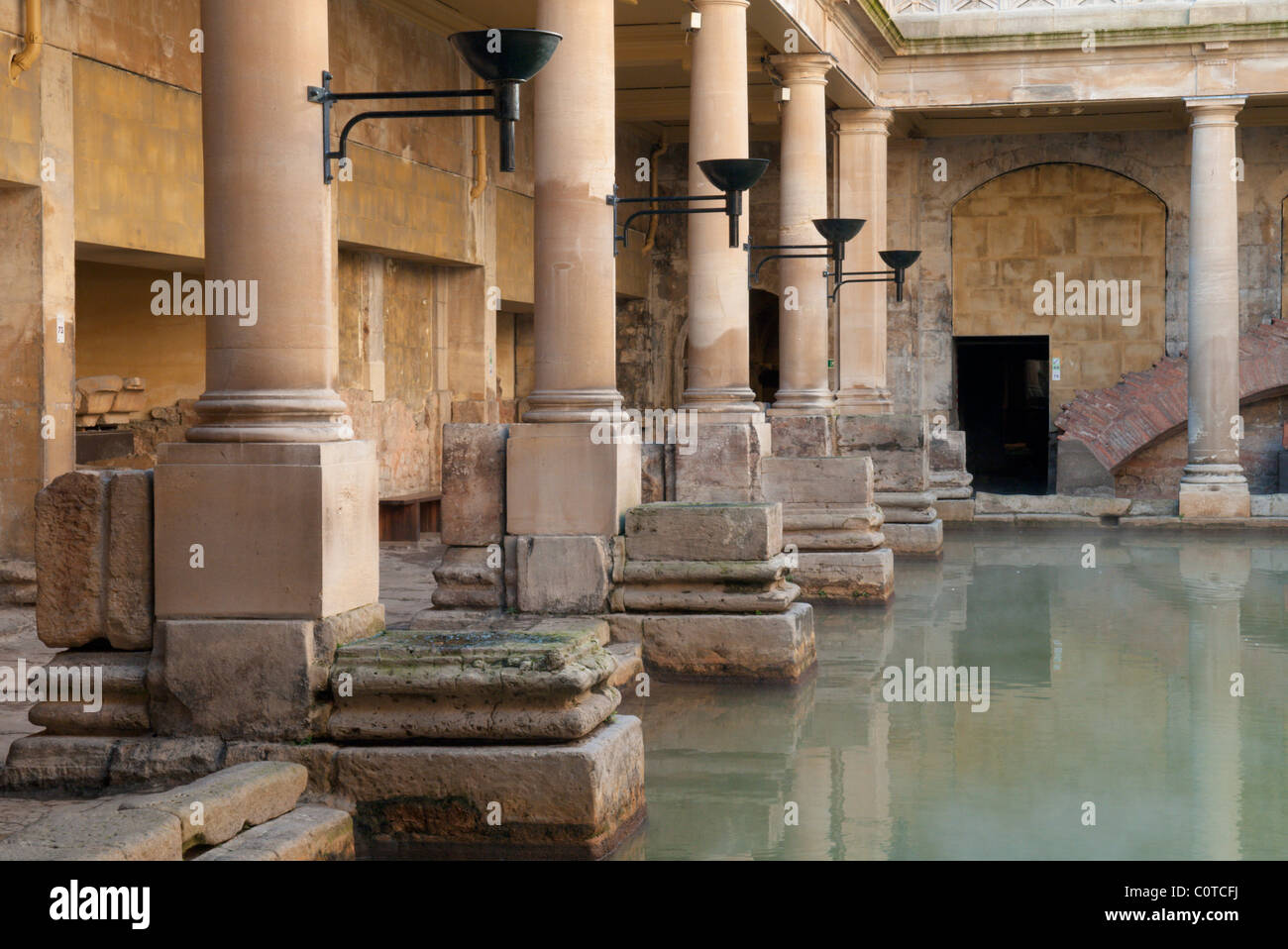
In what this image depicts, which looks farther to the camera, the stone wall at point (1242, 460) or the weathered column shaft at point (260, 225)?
the stone wall at point (1242, 460)

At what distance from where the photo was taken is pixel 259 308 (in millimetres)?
4992

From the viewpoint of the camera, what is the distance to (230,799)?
428 cm

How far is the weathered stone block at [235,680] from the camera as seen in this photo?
486 cm

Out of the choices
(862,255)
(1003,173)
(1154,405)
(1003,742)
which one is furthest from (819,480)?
(1003,173)

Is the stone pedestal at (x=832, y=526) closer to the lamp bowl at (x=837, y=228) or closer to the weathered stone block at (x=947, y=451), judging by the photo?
the lamp bowl at (x=837, y=228)

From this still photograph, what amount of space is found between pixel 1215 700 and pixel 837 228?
18.0 ft

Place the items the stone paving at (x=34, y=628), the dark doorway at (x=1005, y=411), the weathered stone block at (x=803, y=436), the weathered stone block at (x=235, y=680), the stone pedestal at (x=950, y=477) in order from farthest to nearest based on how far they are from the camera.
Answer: the dark doorway at (x=1005, y=411)
the stone pedestal at (x=950, y=477)
the weathered stone block at (x=803, y=436)
the weathered stone block at (x=235, y=680)
the stone paving at (x=34, y=628)

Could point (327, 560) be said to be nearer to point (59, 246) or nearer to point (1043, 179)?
point (59, 246)

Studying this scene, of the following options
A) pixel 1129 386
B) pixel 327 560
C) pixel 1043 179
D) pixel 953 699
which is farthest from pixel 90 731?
pixel 1043 179

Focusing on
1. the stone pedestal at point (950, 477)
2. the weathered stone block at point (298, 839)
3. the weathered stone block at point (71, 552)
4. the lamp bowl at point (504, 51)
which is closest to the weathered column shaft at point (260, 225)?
the weathered stone block at point (71, 552)

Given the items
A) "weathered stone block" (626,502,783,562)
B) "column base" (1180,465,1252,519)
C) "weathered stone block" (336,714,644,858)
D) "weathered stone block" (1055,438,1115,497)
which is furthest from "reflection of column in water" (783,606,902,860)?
"weathered stone block" (1055,438,1115,497)

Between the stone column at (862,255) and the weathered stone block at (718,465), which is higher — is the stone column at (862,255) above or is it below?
above

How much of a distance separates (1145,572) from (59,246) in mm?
8797

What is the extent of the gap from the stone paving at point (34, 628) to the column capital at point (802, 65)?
4.95 metres
